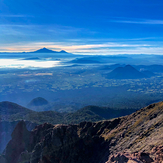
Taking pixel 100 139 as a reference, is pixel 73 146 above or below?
below

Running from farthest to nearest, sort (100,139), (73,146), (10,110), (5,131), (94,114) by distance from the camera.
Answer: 1. (10,110)
2. (94,114)
3. (5,131)
4. (100,139)
5. (73,146)

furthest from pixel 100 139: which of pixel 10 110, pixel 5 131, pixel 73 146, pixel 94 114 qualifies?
pixel 10 110

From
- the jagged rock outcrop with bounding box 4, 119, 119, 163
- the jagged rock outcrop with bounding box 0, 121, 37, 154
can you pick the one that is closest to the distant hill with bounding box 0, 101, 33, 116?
the jagged rock outcrop with bounding box 0, 121, 37, 154

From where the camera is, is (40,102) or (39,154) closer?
(39,154)

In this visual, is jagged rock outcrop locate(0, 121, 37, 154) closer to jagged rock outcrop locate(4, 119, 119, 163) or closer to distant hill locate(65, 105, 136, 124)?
distant hill locate(65, 105, 136, 124)

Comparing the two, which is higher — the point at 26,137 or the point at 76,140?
the point at 76,140

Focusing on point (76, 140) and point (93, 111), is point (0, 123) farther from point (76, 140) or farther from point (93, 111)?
point (76, 140)

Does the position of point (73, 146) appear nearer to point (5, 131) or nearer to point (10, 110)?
point (5, 131)

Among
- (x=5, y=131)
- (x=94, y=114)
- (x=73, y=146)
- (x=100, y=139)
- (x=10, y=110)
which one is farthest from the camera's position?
(x=10, y=110)

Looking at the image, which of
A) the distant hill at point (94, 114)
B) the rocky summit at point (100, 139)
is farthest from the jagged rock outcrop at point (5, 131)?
the rocky summit at point (100, 139)

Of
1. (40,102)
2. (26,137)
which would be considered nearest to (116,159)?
(26,137)

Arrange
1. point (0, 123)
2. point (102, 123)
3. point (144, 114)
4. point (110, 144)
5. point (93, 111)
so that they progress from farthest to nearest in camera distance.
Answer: point (93, 111) < point (0, 123) < point (102, 123) < point (144, 114) < point (110, 144)
